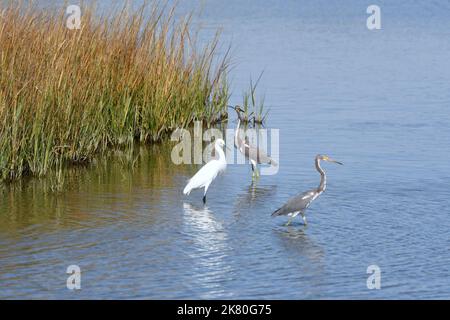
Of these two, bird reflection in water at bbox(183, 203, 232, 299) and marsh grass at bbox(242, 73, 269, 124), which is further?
marsh grass at bbox(242, 73, 269, 124)

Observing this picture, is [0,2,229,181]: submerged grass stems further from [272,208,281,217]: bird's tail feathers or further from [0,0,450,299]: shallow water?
[272,208,281,217]: bird's tail feathers

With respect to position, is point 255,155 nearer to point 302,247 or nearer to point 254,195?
point 254,195

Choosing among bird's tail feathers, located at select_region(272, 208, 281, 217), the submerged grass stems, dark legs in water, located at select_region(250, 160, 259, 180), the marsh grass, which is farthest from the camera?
the marsh grass

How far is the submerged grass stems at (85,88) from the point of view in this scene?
35.9 ft

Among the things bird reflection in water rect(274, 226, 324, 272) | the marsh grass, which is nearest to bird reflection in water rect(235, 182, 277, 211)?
bird reflection in water rect(274, 226, 324, 272)

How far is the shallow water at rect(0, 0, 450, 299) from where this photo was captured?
807 cm

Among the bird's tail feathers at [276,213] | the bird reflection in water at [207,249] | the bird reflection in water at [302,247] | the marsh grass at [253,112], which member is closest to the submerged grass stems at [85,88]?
the marsh grass at [253,112]

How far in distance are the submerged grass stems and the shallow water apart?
382 mm

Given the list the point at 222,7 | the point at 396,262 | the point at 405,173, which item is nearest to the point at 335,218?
the point at 396,262

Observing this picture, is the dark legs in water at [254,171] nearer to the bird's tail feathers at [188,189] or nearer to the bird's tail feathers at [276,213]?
the bird's tail feathers at [188,189]

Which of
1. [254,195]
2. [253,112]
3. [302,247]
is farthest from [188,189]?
[253,112]

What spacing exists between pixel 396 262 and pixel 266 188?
3.18 m
